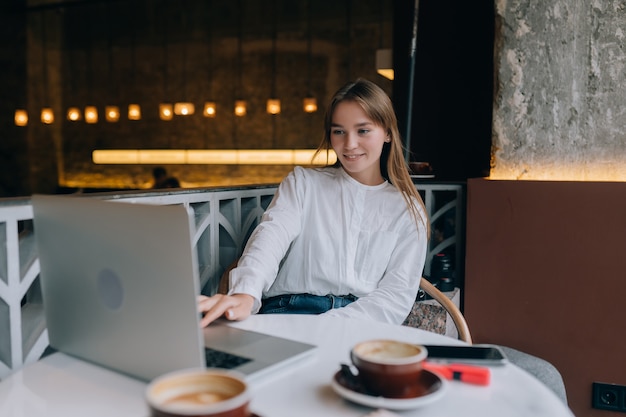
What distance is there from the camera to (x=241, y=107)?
970 cm

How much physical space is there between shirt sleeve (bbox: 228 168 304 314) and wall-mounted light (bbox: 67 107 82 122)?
33.5 ft

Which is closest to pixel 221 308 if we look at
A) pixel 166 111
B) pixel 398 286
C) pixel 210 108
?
pixel 398 286

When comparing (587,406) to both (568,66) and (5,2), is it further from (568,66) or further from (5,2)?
(5,2)

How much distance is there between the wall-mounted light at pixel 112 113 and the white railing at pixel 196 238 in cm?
898

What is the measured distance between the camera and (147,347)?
0.81 metres

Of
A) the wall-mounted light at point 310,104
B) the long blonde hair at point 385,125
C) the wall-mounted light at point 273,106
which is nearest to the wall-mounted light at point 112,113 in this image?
the wall-mounted light at point 273,106

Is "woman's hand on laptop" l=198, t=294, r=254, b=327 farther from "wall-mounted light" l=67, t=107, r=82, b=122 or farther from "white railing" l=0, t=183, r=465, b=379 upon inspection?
"wall-mounted light" l=67, t=107, r=82, b=122

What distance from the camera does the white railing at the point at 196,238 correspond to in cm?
135

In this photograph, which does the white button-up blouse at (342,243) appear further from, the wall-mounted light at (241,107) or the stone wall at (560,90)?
the wall-mounted light at (241,107)

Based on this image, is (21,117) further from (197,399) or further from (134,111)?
(197,399)

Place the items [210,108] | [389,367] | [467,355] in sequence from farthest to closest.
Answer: [210,108], [467,355], [389,367]

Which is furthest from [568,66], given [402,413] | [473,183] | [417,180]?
[402,413]

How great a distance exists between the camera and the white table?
31.6 inches

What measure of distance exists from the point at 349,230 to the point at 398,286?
0.92ft
